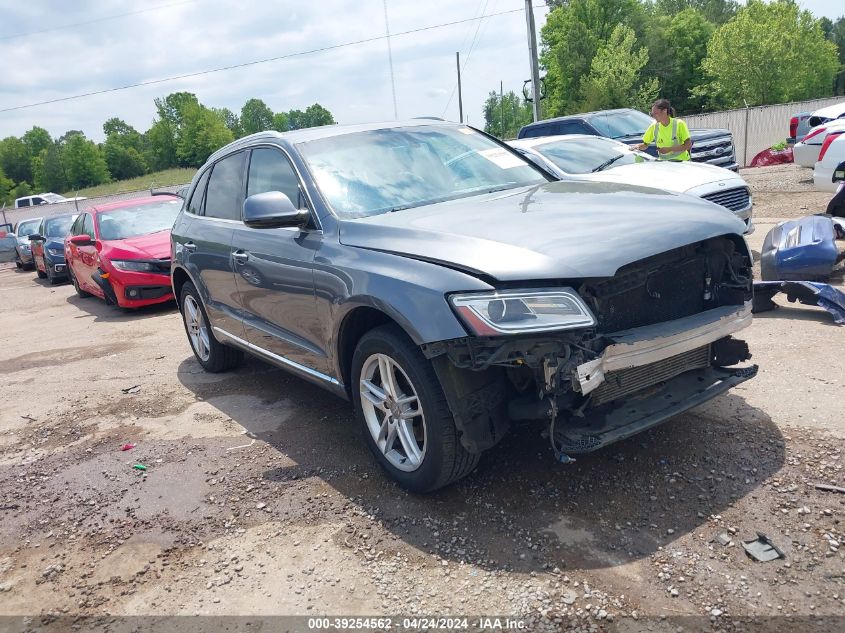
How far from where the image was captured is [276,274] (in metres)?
4.03

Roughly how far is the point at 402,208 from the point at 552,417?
152cm

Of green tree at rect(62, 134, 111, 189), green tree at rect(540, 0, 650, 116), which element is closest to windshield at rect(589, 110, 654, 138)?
Answer: green tree at rect(540, 0, 650, 116)

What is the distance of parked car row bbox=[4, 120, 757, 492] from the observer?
275cm

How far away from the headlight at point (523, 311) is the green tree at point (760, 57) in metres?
53.8

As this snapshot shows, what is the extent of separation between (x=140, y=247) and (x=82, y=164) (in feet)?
344

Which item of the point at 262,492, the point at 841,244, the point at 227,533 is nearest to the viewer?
the point at 227,533

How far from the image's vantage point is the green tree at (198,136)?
97188mm

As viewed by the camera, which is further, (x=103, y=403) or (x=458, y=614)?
(x=103, y=403)

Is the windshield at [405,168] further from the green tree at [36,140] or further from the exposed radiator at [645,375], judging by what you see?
the green tree at [36,140]

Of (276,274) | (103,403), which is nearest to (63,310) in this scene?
(103,403)

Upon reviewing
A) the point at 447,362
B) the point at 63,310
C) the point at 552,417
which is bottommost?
the point at 63,310

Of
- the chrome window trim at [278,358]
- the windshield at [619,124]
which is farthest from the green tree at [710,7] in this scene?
the chrome window trim at [278,358]

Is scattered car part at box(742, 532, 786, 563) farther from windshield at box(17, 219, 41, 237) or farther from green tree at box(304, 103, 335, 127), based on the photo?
green tree at box(304, 103, 335, 127)

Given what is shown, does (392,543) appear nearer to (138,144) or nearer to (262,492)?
(262,492)
